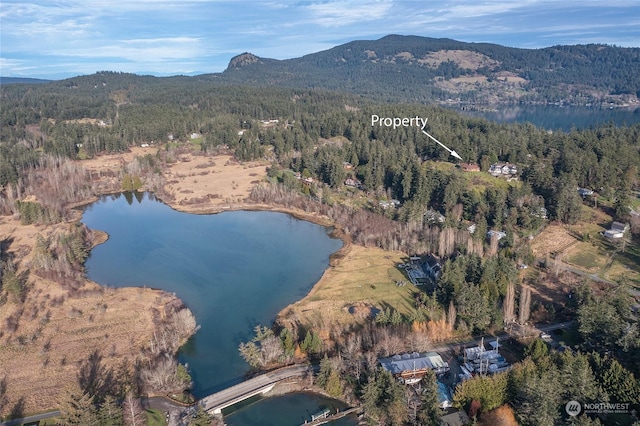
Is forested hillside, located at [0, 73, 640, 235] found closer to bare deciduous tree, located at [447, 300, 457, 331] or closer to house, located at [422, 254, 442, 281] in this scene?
house, located at [422, 254, 442, 281]

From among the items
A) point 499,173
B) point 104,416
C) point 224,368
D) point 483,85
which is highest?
point 483,85

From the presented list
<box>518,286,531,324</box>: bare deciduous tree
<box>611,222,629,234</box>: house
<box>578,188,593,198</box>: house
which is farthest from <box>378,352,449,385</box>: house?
<box>578,188,593,198</box>: house

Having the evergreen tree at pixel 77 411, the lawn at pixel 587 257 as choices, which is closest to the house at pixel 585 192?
the lawn at pixel 587 257

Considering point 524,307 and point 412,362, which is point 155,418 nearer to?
point 412,362

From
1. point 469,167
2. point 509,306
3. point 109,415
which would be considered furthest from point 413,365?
point 469,167

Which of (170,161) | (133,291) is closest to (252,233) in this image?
(133,291)

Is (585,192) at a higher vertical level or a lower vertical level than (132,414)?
higher

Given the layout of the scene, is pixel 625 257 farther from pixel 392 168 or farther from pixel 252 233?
pixel 252 233

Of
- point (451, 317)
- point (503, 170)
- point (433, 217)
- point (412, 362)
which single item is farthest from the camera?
point (503, 170)
